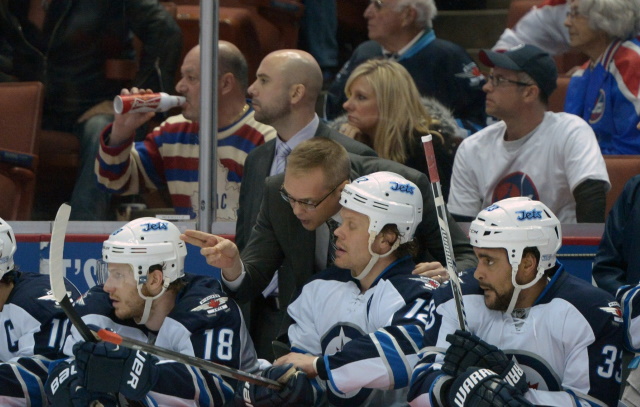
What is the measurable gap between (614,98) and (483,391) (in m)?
2.36

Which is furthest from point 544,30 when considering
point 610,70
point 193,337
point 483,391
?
point 483,391

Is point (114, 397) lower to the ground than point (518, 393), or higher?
lower

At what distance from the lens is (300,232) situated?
4457mm

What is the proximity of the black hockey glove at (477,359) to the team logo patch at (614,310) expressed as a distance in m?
0.31

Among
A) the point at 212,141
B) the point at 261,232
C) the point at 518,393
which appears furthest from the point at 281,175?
the point at 518,393

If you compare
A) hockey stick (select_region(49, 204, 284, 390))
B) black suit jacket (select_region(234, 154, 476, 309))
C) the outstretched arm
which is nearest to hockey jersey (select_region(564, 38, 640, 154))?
black suit jacket (select_region(234, 154, 476, 309))

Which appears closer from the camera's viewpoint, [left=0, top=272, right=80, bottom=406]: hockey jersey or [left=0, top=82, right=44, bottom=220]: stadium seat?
[left=0, top=272, right=80, bottom=406]: hockey jersey

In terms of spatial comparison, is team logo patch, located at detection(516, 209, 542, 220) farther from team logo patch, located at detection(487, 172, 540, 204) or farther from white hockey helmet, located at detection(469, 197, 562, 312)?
team logo patch, located at detection(487, 172, 540, 204)

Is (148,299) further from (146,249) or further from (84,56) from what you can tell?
(84,56)

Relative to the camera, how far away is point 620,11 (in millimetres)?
5270

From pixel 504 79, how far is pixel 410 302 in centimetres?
153

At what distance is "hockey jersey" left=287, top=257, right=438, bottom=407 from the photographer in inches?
147

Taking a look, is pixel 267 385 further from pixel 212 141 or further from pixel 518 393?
pixel 212 141

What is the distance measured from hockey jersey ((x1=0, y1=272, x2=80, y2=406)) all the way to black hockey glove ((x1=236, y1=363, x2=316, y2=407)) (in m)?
0.77
